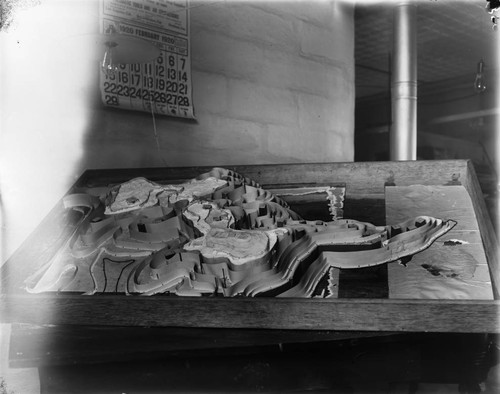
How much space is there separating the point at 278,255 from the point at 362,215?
0.82ft

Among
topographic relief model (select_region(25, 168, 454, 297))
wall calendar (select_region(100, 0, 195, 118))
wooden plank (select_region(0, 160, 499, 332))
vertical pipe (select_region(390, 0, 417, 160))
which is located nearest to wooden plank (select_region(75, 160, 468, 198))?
wooden plank (select_region(0, 160, 499, 332))

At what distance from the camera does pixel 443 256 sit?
0.99 meters

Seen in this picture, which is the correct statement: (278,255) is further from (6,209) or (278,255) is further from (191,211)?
(6,209)

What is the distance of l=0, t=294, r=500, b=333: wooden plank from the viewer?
2.71 feet

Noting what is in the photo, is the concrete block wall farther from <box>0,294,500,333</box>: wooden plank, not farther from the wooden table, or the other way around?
<box>0,294,500,333</box>: wooden plank

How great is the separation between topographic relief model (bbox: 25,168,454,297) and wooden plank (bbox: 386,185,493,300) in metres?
0.03

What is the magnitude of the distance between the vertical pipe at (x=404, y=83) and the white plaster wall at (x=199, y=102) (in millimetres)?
339

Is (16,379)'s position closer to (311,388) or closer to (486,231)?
(311,388)

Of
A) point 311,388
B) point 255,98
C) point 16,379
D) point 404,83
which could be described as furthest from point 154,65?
point 404,83

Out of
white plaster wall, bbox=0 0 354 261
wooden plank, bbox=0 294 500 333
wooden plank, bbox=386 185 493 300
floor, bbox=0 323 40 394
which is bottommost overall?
floor, bbox=0 323 40 394

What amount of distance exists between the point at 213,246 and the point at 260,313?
0.62 ft

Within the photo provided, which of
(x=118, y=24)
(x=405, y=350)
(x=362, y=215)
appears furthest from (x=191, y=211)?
(x=118, y=24)

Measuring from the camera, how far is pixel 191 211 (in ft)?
3.81

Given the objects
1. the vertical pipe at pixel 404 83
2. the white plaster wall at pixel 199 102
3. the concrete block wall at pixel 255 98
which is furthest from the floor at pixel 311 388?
the vertical pipe at pixel 404 83
